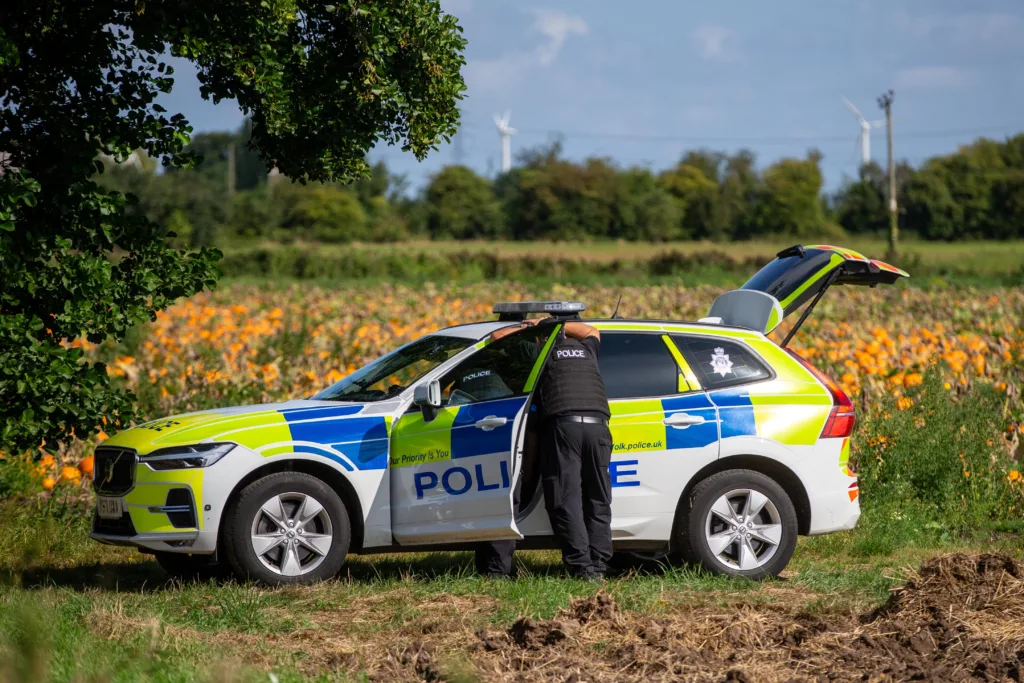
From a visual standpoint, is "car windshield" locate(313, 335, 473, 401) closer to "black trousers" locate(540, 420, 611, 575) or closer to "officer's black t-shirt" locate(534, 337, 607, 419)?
"officer's black t-shirt" locate(534, 337, 607, 419)

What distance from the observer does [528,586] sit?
743 cm

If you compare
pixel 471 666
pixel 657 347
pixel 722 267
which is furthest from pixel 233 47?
pixel 722 267

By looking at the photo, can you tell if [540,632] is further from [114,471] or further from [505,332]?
[114,471]

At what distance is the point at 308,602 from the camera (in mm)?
7234

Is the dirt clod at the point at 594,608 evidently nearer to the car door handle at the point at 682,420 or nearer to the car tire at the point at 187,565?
the car door handle at the point at 682,420

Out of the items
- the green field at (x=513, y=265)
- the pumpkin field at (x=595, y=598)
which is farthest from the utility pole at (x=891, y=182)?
the pumpkin field at (x=595, y=598)

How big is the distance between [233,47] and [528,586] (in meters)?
4.37

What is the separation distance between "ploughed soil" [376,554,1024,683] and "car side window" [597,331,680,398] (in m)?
1.89

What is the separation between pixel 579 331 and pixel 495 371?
0.64 m

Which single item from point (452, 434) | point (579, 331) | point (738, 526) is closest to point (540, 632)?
point (452, 434)

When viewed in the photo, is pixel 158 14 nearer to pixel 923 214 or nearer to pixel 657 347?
pixel 657 347

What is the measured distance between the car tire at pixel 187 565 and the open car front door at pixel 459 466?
1.46m

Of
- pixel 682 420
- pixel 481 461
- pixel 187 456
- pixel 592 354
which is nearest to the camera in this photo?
pixel 187 456

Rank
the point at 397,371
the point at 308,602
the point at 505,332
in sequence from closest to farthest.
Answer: the point at 308,602 < the point at 505,332 < the point at 397,371
